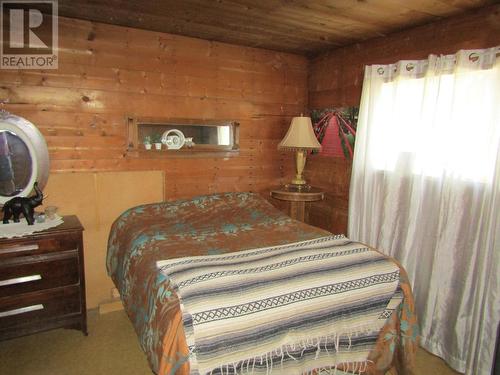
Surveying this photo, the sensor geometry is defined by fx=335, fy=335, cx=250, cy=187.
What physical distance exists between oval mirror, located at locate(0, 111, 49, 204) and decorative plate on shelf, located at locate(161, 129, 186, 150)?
95 centimetres

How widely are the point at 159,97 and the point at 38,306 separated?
181 cm

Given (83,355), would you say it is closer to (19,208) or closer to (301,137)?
(19,208)

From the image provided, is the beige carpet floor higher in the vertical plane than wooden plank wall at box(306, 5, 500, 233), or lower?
lower

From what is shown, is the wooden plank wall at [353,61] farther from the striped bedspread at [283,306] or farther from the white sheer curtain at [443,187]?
the striped bedspread at [283,306]

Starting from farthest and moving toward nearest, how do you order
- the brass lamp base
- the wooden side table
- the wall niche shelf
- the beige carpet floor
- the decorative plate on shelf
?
1. the brass lamp base
2. the wooden side table
3. the decorative plate on shelf
4. the wall niche shelf
5. the beige carpet floor

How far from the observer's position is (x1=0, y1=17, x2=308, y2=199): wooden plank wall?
2.54m

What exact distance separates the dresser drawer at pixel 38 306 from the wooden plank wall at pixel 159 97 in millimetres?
952

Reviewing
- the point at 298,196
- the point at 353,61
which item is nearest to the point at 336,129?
the point at 353,61

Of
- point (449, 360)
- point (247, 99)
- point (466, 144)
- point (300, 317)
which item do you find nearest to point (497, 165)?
point (466, 144)

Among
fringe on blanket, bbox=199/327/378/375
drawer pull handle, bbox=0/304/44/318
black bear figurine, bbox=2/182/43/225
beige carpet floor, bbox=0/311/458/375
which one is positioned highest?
black bear figurine, bbox=2/182/43/225

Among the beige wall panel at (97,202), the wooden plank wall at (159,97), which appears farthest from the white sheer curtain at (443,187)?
the beige wall panel at (97,202)

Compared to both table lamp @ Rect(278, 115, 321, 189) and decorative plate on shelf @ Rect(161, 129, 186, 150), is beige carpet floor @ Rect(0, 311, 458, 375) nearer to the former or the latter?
decorative plate on shelf @ Rect(161, 129, 186, 150)

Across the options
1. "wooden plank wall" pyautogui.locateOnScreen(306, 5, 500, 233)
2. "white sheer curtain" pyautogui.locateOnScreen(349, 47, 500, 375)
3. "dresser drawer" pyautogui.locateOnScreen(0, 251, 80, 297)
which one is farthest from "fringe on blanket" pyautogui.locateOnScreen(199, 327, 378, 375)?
"wooden plank wall" pyautogui.locateOnScreen(306, 5, 500, 233)

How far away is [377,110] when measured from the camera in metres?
2.74
